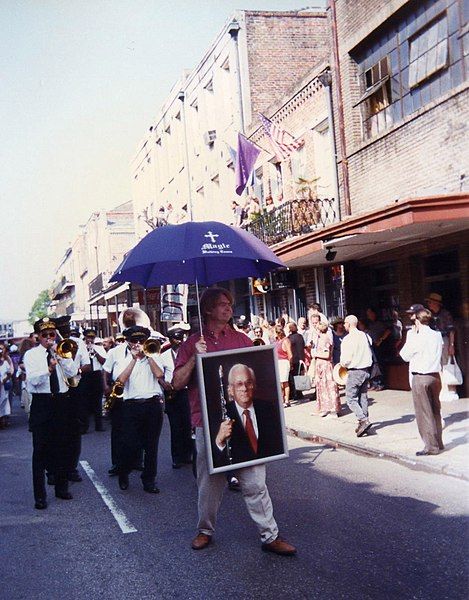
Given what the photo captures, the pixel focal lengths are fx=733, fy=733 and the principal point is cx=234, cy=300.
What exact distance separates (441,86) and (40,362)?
9.06 meters

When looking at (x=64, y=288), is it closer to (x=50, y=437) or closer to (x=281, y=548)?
(x=50, y=437)

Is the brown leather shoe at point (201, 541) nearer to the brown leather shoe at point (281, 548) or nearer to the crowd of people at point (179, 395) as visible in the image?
the crowd of people at point (179, 395)

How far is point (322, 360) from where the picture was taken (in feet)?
42.8

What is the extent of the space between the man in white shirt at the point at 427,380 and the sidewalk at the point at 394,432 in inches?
9.2

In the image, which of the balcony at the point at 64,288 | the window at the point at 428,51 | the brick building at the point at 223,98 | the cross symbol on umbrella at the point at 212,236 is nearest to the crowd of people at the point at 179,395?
the cross symbol on umbrella at the point at 212,236

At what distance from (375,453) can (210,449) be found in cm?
459

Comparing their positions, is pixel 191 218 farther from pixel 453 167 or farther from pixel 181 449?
pixel 181 449

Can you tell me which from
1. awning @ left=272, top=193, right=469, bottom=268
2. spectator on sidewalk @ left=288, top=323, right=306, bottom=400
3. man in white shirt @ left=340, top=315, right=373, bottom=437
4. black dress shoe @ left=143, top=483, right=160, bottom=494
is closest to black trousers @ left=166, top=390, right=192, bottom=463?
black dress shoe @ left=143, top=483, right=160, bottom=494

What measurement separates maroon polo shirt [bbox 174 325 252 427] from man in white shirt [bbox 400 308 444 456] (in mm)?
3548

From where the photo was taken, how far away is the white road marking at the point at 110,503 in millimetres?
6305

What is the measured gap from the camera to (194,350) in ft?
17.5

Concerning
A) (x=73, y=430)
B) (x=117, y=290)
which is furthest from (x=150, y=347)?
(x=117, y=290)

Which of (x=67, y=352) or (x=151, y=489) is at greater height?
(x=67, y=352)

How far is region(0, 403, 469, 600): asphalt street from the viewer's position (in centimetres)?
462
